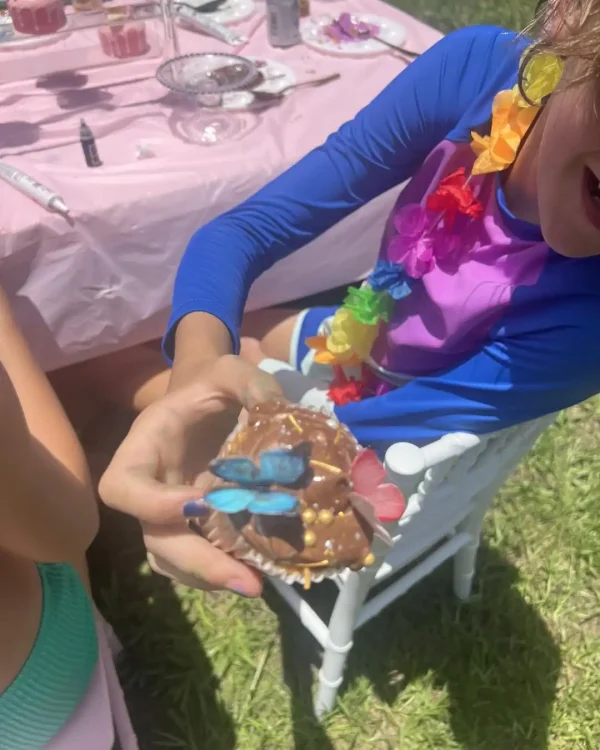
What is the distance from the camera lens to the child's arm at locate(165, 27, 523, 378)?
0.87m

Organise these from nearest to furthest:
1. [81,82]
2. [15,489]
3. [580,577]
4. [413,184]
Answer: [15,489] → [413,184] → [81,82] → [580,577]

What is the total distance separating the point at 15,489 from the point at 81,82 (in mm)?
742

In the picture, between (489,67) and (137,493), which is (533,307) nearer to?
(489,67)

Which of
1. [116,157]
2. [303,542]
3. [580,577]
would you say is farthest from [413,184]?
[580,577]

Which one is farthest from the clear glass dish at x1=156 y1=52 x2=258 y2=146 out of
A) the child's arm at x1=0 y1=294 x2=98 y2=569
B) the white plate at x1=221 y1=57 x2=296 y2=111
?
the child's arm at x1=0 y1=294 x2=98 y2=569

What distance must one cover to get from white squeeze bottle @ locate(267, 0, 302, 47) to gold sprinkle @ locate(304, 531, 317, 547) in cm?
92

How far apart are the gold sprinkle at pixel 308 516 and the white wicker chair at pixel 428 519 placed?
106 millimetres

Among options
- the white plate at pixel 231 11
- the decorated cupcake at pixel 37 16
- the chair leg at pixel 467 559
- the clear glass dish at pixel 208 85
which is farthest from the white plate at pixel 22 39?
the chair leg at pixel 467 559

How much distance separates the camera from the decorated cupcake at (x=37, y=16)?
42.6 inches

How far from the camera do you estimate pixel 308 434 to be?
66 centimetres

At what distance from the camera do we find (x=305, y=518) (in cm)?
63

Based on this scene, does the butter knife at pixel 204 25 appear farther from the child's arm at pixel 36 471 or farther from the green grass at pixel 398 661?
the green grass at pixel 398 661

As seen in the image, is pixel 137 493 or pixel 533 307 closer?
pixel 137 493

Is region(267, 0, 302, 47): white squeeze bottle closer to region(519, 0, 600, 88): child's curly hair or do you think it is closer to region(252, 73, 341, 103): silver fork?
region(252, 73, 341, 103): silver fork
